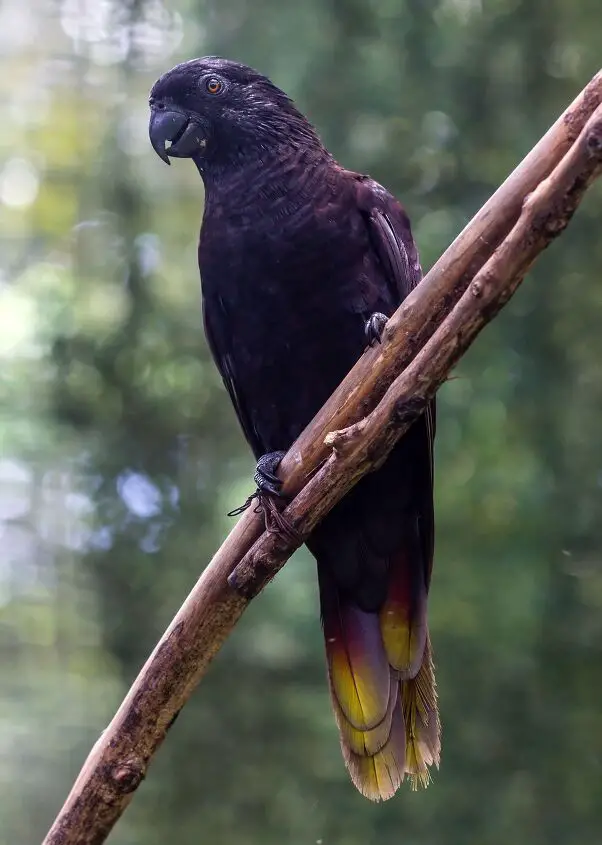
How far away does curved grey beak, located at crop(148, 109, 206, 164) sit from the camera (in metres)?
1.67

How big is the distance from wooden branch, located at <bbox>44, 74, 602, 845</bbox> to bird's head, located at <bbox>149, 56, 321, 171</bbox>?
0.64 metres

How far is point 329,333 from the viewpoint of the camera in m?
1.48

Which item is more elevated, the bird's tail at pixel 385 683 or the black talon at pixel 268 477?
the black talon at pixel 268 477

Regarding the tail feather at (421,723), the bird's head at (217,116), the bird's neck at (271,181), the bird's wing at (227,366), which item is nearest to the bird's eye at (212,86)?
the bird's head at (217,116)

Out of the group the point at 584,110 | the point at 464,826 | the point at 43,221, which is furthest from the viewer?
the point at 43,221

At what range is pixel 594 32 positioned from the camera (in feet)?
7.54

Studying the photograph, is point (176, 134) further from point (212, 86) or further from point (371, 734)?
point (371, 734)

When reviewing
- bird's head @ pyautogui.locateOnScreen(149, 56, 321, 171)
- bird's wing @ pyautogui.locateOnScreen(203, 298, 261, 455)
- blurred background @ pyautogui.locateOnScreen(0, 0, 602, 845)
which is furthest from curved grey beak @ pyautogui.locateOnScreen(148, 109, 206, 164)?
blurred background @ pyautogui.locateOnScreen(0, 0, 602, 845)

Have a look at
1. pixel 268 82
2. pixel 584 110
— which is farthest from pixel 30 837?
pixel 584 110

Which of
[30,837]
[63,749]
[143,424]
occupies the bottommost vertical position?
[30,837]

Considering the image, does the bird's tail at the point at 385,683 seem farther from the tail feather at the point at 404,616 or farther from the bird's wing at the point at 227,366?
the bird's wing at the point at 227,366

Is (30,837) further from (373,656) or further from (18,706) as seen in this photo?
(373,656)

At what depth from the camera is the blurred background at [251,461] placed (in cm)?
219

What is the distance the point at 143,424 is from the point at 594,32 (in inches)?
65.5
